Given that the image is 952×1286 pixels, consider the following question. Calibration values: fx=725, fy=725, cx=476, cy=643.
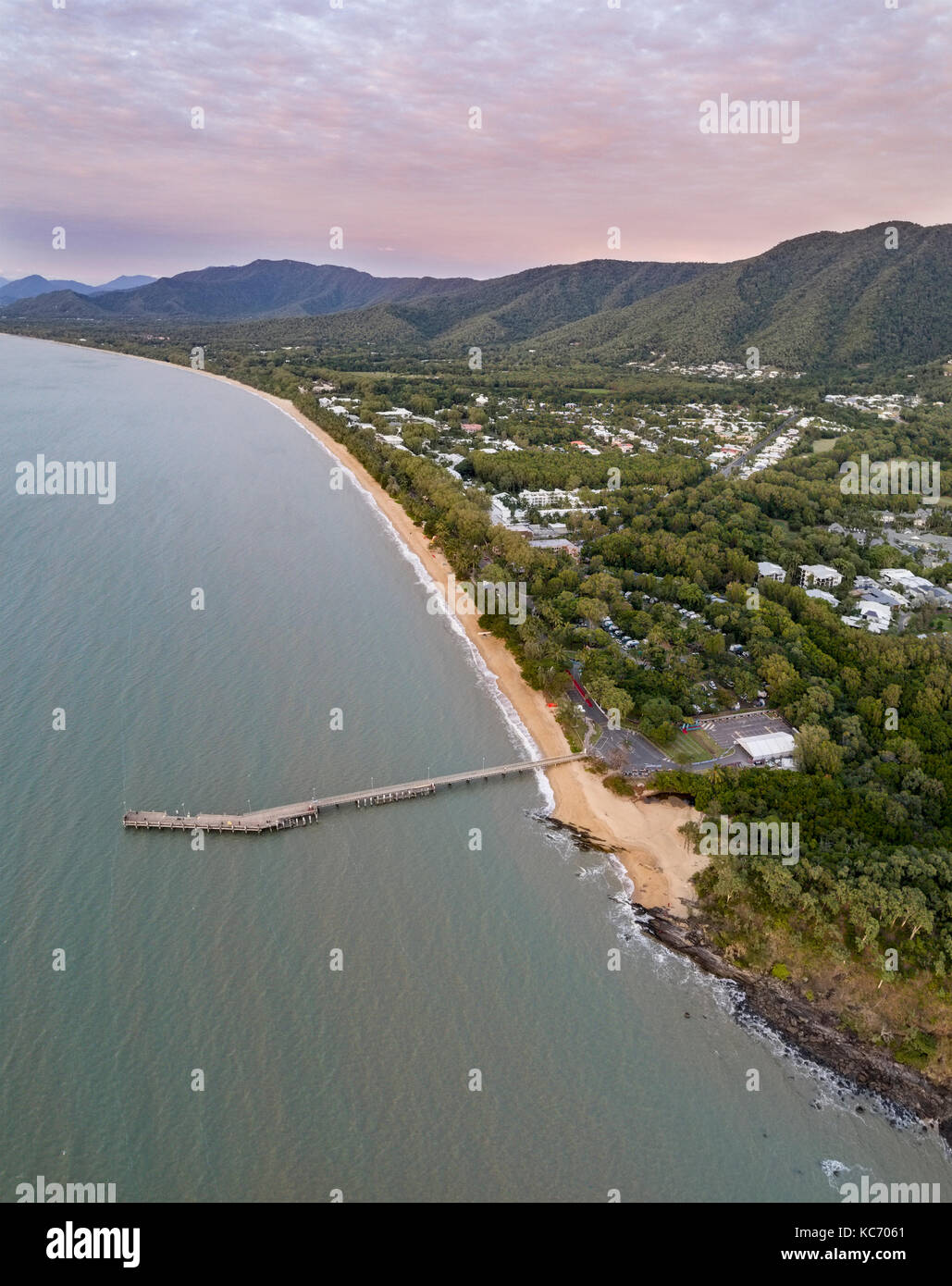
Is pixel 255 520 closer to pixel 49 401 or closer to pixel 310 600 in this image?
pixel 310 600

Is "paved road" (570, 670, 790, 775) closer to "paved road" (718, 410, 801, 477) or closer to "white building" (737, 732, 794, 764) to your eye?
"white building" (737, 732, 794, 764)

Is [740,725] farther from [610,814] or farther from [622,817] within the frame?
[610,814]

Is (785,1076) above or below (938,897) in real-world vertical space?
below

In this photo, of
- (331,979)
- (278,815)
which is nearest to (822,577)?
(278,815)

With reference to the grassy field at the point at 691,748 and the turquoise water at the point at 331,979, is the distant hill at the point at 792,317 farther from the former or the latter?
the turquoise water at the point at 331,979

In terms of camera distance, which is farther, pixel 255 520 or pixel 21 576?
pixel 255 520

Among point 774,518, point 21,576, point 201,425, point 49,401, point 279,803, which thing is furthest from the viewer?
point 49,401

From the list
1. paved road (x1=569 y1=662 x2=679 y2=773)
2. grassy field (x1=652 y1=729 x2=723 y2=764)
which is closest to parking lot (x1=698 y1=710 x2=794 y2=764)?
grassy field (x1=652 y1=729 x2=723 y2=764)

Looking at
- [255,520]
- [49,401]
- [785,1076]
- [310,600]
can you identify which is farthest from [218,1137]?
[49,401]
